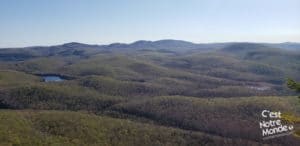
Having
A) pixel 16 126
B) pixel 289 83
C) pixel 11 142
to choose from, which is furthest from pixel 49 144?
pixel 289 83

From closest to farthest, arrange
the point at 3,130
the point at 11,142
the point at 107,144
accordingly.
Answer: the point at 11,142 < the point at 3,130 < the point at 107,144

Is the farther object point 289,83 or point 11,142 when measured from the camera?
point 11,142

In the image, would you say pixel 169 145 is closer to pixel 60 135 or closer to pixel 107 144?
pixel 107 144

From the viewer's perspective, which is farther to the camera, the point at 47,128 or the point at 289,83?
the point at 47,128

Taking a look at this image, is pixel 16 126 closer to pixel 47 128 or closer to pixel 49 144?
pixel 47 128

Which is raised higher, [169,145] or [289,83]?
[289,83]

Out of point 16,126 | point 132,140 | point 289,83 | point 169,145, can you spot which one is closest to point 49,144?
point 16,126

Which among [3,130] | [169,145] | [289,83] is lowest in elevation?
[169,145]

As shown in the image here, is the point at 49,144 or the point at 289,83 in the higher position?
the point at 289,83

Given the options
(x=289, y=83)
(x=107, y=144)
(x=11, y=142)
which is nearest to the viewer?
(x=289, y=83)
